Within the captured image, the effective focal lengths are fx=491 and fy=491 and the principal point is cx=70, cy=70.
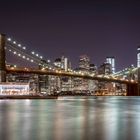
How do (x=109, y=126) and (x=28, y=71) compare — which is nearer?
(x=109, y=126)

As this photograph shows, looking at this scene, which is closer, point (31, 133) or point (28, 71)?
point (31, 133)

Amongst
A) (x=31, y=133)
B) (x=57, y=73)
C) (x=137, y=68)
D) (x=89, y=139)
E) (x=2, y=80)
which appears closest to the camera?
(x=89, y=139)

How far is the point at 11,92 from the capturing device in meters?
77.2

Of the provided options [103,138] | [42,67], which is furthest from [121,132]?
[42,67]

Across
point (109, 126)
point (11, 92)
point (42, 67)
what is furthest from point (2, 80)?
point (109, 126)

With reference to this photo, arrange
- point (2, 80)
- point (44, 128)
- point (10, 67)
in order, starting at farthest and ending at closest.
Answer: point (10, 67) → point (2, 80) → point (44, 128)

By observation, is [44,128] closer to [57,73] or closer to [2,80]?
[2,80]

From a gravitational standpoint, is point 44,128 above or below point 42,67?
below

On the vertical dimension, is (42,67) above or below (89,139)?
above

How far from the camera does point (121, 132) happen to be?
21.3 m

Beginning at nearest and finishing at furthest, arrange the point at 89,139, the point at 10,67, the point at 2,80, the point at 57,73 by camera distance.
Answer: the point at 89,139
the point at 2,80
the point at 10,67
the point at 57,73

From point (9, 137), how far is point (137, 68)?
10313 cm

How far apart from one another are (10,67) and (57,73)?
9321 mm

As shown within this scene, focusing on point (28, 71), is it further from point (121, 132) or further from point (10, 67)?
point (121, 132)
